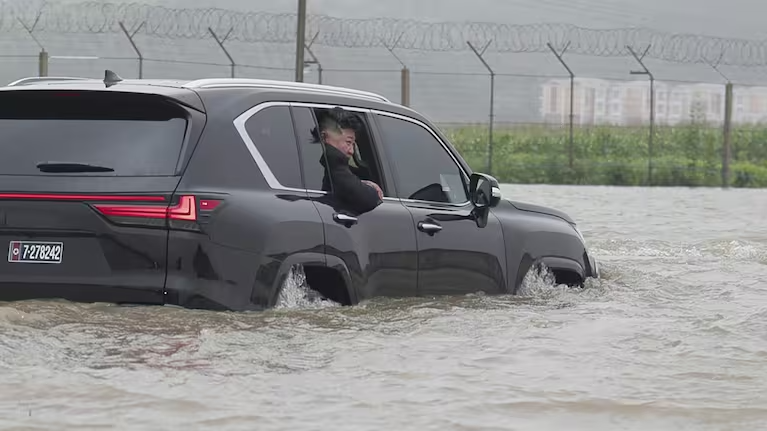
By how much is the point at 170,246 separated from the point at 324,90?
1604 mm

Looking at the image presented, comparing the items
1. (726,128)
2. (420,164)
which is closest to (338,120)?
(420,164)

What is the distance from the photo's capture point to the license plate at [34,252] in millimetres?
7391

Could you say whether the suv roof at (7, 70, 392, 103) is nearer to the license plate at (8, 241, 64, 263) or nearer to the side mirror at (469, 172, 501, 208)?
the license plate at (8, 241, 64, 263)

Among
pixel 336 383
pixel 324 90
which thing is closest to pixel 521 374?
pixel 336 383

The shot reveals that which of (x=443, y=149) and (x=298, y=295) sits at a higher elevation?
(x=443, y=149)

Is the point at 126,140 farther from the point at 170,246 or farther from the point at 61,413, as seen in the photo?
the point at 61,413

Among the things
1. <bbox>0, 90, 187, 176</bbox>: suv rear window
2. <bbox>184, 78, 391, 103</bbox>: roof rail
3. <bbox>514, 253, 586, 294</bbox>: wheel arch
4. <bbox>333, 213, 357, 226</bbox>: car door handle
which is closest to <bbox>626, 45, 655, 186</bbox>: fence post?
<bbox>514, 253, 586, 294</bbox>: wheel arch

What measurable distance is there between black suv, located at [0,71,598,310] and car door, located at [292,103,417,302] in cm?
1

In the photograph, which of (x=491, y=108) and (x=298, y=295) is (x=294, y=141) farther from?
(x=491, y=108)

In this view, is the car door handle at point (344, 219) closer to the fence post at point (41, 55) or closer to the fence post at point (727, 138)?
the fence post at point (41, 55)

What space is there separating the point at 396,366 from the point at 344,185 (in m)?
1.40

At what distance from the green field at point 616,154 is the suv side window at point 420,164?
2308cm

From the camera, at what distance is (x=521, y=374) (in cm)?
706

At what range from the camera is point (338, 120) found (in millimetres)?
8469
